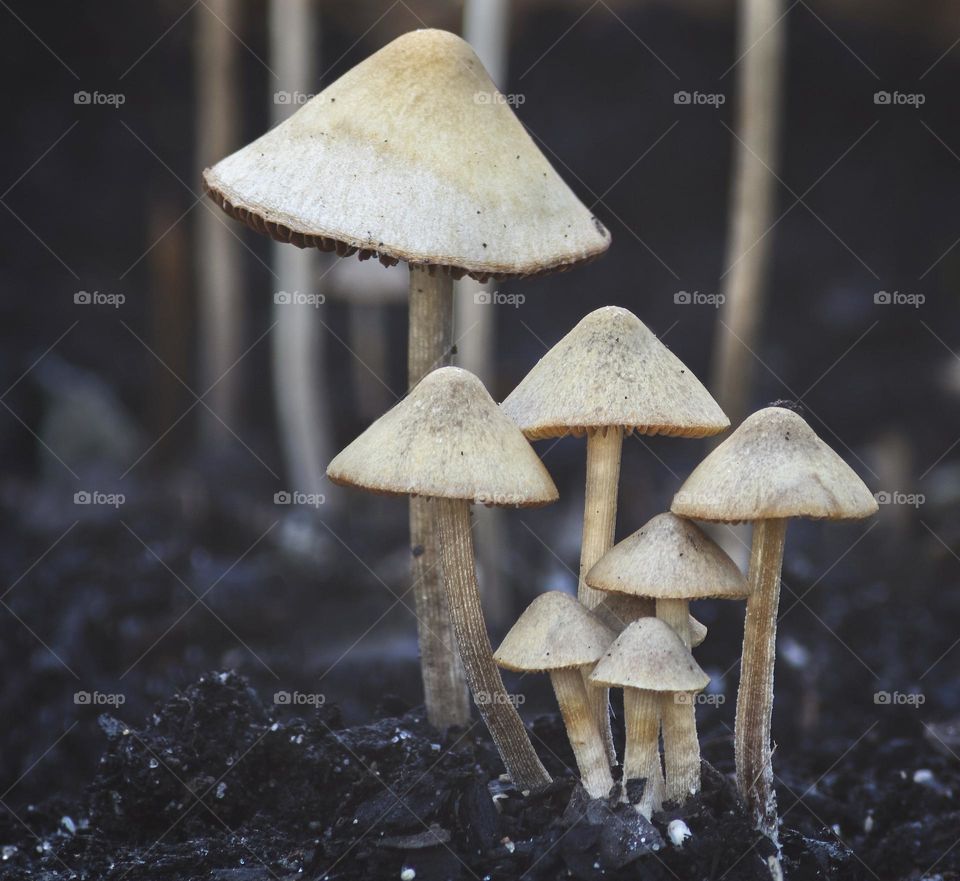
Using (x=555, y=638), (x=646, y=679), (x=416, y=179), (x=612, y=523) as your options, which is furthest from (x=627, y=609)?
(x=416, y=179)

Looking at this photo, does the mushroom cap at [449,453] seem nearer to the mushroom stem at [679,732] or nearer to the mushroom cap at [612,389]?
the mushroom cap at [612,389]

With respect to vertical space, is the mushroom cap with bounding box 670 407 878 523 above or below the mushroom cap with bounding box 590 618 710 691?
above

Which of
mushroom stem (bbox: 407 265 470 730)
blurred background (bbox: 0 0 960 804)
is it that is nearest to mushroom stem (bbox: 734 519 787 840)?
mushroom stem (bbox: 407 265 470 730)

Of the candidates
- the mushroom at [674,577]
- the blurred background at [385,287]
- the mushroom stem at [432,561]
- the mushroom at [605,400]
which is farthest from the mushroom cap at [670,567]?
the blurred background at [385,287]

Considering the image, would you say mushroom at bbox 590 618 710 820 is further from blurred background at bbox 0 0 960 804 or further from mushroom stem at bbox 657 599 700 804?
blurred background at bbox 0 0 960 804

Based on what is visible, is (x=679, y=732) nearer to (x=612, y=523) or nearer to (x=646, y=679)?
(x=646, y=679)

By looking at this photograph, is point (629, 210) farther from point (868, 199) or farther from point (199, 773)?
point (199, 773)
